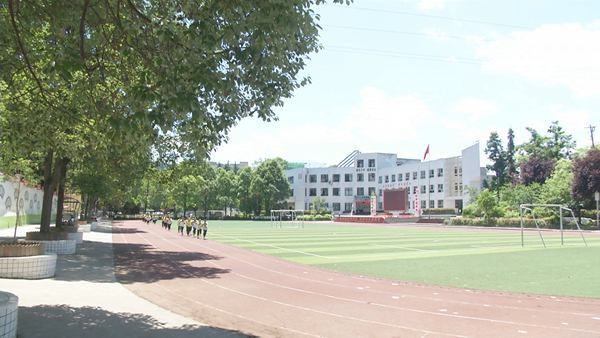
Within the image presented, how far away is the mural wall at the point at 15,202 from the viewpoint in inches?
1278

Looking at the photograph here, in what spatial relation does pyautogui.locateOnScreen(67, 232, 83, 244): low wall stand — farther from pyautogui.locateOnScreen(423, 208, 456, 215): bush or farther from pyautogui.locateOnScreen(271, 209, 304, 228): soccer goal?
pyautogui.locateOnScreen(423, 208, 456, 215): bush

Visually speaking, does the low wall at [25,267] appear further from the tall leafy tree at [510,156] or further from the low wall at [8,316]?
the tall leafy tree at [510,156]

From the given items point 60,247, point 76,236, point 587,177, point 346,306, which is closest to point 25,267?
point 60,247

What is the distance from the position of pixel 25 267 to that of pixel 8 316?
23.6ft

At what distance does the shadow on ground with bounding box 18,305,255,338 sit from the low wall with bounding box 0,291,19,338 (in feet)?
2.80

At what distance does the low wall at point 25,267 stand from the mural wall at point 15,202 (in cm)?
1300

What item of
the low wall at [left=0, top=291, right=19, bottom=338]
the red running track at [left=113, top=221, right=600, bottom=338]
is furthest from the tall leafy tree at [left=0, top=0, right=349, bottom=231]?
the red running track at [left=113, top=221, right=600, bottom=338]

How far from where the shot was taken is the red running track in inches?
352

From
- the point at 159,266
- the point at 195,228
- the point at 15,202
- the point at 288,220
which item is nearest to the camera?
the point at 159,266

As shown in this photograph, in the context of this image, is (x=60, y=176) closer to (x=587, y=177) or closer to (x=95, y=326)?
(x=95, y=326)

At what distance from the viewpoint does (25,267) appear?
12.9 m

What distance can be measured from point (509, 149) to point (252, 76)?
310ft

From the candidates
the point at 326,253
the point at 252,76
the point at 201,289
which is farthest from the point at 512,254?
the point at 252,76

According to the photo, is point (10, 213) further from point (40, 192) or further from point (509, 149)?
point (509, 149)
